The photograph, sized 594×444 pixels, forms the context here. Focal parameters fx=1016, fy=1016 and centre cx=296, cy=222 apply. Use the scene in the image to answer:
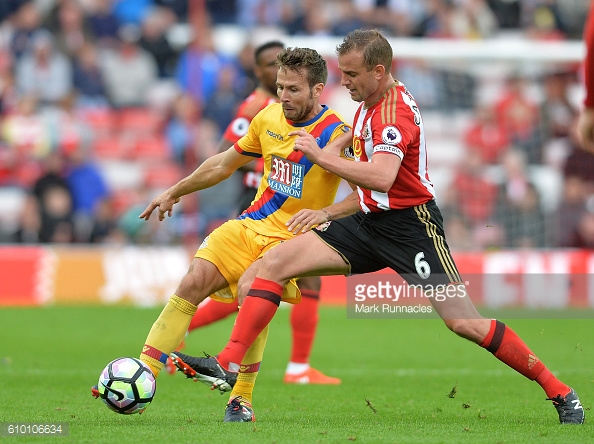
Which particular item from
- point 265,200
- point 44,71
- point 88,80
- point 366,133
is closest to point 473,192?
point 88,80

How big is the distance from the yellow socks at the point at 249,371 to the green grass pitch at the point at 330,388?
0.77 feet

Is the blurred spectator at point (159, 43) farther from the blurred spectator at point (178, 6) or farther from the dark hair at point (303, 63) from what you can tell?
the dark hair at point (303, 63)

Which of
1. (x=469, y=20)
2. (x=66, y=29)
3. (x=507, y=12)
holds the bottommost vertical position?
(x=66, y=29)

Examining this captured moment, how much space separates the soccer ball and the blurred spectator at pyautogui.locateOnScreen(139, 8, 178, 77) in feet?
44.3

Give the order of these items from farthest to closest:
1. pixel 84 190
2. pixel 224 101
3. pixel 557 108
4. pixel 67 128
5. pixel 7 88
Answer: pixel 7 88 < pixel 67 128 < pixel 224 101 < pixel 84 190 < pixel 557 108

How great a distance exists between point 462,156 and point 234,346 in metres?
10.6

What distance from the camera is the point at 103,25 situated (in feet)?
63.1

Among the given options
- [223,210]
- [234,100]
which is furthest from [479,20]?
[223,210]

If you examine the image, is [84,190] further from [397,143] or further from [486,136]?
[397,143]

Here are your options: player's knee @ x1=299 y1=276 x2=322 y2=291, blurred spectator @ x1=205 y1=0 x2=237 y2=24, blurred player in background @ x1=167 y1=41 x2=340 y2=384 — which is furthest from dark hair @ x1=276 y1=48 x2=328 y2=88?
blurred spectator @ x1=205 y1=0 x2=237 y2=24

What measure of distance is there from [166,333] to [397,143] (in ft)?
6.23

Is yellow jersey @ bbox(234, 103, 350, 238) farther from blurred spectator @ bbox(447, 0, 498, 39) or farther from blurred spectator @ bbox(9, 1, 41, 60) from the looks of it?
blurred spectator @ bbox(9, 1, 41, 60)

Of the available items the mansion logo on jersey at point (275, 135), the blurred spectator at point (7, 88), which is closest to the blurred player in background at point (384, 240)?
the mansion logo on jersey at point (275, 135)

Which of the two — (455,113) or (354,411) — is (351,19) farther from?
(354,411)
